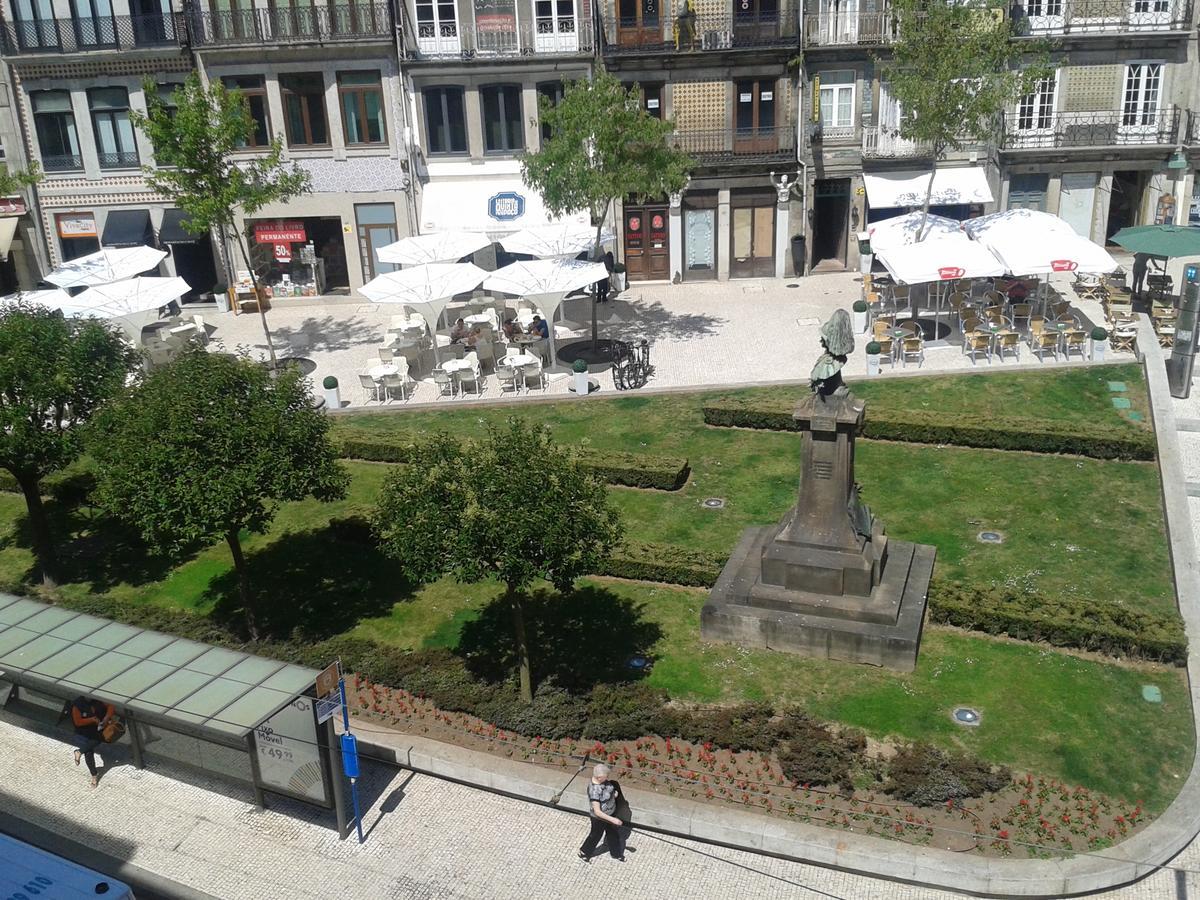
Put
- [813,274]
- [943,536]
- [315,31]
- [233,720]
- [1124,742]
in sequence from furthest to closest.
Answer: [813,274]
[315,31]
[943,536]
[1124,742]
[233,720]

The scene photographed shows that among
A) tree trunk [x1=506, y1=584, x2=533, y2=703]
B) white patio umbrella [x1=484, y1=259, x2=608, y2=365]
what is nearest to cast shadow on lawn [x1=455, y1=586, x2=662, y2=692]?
tree trunk [x1=506, y1=584, x2=533, y2=703]

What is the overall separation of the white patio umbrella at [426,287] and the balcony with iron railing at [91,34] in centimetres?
1339

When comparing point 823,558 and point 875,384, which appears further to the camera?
point 875,384

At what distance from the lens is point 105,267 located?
1298 inches

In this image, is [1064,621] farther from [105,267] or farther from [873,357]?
[105,267]

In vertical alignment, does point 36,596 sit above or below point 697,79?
below

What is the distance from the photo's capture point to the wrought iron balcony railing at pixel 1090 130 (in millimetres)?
37188

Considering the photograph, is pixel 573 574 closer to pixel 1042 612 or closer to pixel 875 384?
pixel 1042 612

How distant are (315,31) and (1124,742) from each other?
30.8 metres

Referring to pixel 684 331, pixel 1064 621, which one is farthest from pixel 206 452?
pixel 684 331

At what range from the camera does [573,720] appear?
15.5 metres

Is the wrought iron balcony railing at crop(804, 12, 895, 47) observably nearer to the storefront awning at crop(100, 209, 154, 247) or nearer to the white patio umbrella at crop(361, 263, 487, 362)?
the white patio umbrella at crop(361, 263, 487, 362)

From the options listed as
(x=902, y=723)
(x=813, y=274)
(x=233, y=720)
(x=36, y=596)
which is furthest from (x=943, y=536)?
(x=813, y=274)

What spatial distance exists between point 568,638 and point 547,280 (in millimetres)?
12624
